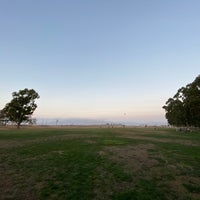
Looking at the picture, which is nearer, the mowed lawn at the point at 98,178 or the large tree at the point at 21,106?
the mowed lawn at the point at 98,178

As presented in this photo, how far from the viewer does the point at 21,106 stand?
184 ft

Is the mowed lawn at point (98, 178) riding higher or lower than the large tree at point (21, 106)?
lower

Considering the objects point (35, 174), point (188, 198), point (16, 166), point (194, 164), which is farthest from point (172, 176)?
point (16, 166)

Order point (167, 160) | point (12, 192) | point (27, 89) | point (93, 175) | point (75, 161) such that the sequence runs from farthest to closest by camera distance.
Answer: point (27, 89) < point (167, 160) < point (75, 161) < point (93, 175) < point (12, 192)

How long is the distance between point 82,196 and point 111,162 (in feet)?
17.1

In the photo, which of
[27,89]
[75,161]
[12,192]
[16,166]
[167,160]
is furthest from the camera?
[27,89]

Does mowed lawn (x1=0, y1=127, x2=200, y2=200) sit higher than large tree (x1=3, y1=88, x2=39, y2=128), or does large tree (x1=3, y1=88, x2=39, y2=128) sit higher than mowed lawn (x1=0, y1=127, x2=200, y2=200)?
large tree (x1=3, y1=88, x2=39, y2=128)

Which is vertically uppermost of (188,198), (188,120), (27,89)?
(27,89)

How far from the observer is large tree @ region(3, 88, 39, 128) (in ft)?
182

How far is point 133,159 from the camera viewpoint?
12.8 meters

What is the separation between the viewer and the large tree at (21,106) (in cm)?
5538

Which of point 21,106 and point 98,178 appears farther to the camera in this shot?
point 21,106

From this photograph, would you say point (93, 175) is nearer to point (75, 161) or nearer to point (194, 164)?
point (75, 161)

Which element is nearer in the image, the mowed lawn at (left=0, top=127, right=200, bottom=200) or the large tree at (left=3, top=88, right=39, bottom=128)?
the mowed lawn at (left=0, top=127, right=200, bottom=200)
